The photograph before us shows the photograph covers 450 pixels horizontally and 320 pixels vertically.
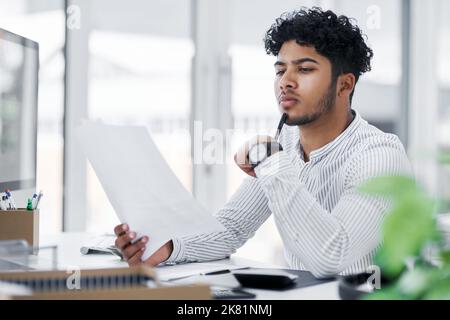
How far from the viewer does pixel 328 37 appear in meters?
1.72

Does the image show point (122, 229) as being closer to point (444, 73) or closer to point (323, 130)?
point (323, 130)

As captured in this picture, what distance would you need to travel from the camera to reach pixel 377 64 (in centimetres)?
390

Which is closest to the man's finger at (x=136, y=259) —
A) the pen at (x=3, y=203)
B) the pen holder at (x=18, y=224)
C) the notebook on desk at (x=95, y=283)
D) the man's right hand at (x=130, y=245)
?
the man's right hand at (x=130, y=245)

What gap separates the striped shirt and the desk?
8 cm

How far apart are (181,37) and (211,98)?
36 centimetres

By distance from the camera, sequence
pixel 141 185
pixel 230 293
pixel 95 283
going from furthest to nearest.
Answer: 1. pixel 141 185
2. pixel 230 293
3. pixel 95 283

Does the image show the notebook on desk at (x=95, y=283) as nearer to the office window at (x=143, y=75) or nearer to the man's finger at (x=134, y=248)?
the man's finger at (x=134, y=248)

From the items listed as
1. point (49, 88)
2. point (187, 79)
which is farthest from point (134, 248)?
point (187, 79)

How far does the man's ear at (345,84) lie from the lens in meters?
1.76

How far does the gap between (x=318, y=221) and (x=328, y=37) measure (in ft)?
2.07

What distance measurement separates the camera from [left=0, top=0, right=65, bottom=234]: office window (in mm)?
2604

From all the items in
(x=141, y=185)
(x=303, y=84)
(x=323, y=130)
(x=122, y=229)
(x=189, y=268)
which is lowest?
(x=189, y=268)
